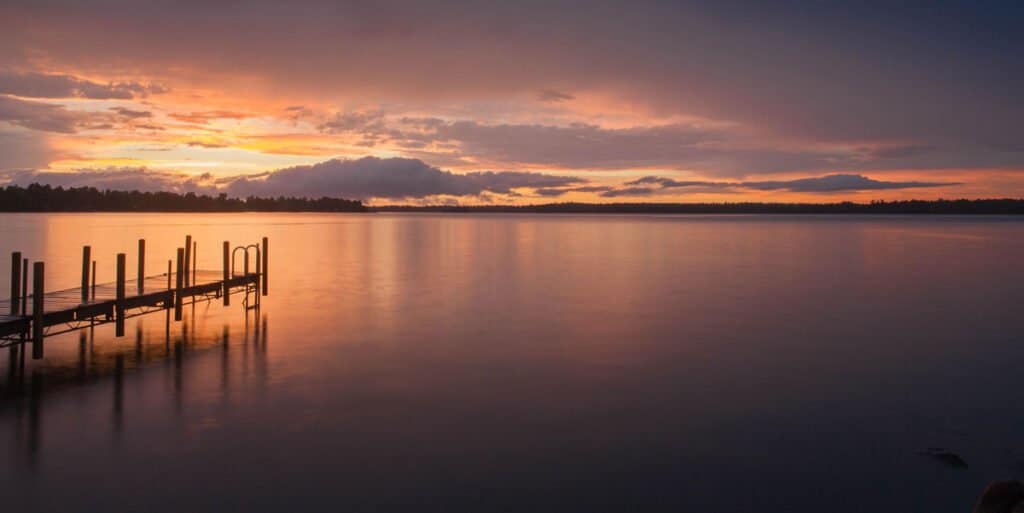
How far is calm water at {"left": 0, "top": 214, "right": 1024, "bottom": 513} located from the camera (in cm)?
675

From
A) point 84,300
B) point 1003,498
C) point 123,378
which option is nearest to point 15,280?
point 84,300

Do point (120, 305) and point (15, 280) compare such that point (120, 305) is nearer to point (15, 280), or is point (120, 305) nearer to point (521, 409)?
point (15, 280)

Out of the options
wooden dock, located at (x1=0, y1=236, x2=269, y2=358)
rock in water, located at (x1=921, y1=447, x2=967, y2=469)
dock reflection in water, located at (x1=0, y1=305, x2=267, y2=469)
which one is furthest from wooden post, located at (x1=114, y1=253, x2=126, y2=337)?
rock in water, located at (x1=921, y1=447, x2=967, y2=469)

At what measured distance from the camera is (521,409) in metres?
9.22

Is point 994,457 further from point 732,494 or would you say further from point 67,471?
point 67,471

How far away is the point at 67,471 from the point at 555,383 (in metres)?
6.17

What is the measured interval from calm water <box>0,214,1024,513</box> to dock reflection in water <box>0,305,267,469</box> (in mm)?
54

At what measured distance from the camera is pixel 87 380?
10.3 metres

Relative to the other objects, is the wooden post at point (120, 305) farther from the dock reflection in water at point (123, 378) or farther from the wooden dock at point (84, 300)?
the dock reflection in water at point (123, 378)

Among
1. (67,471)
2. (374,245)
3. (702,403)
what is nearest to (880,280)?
(702,403)

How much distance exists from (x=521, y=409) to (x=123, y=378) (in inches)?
237

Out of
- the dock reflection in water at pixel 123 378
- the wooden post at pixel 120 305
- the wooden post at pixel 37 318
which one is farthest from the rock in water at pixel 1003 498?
the wooden post at pixel 120 305

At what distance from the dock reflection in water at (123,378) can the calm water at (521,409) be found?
54 mm

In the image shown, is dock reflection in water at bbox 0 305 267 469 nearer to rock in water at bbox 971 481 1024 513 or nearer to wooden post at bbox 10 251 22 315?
wooden post at bbox 10 251 22 315
